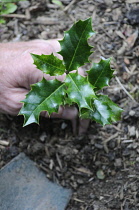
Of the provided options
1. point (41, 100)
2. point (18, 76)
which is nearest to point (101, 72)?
point (41, 100)

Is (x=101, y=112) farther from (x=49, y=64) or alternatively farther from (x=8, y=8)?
(x=8, y=8)

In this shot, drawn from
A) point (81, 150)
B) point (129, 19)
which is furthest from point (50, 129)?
point (129, 19)

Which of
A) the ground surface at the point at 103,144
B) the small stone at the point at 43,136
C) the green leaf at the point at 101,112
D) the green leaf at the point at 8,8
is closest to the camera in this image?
the green leaf at the point at 101,112

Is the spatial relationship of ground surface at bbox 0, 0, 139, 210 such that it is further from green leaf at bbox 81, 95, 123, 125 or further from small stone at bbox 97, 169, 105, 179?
green leaf at bbox 81, 95, 123, 125

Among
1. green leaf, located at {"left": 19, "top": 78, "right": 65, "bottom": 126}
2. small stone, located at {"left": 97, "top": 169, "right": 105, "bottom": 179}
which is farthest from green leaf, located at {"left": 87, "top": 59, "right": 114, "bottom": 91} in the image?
small stone, located at {"left": 97, "top": 169, "right": 105, "bottom": 179}

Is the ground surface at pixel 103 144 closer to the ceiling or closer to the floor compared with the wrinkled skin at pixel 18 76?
closer to the floor

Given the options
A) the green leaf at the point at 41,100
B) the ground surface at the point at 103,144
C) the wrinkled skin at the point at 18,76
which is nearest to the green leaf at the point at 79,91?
the green leaf at the point at 41,100

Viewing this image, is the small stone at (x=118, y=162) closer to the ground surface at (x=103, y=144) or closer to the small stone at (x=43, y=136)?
the ground surface at (x=103, y=144)
